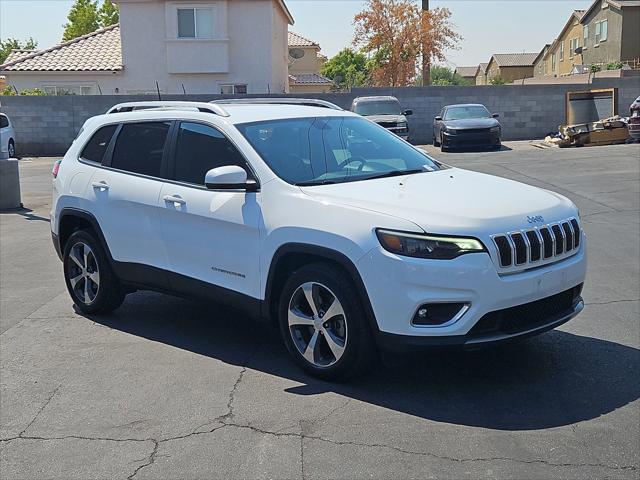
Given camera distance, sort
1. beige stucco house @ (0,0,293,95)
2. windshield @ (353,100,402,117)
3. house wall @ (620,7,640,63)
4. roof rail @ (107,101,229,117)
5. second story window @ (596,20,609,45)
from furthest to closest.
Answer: second story window @ (596,20,609,45) → house wall @ (620,7,640,63) → beige stucco house @ (0,0,293,95) → windshield @ (353,100,402,117) → roof rail @ (107,101,229,117)

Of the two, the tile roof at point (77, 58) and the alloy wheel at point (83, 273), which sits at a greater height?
the tile roof at point (77, 58)

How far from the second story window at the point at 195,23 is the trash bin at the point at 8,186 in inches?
852

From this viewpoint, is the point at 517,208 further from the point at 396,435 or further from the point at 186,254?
the point at 186,254

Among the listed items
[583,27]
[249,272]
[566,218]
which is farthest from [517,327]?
[583,27]

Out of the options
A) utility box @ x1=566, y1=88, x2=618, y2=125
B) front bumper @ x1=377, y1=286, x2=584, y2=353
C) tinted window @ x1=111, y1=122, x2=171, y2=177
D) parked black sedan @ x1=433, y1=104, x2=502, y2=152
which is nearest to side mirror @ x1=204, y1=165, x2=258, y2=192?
tinted window @ x1=111, y1=122, x2=171, y2=177

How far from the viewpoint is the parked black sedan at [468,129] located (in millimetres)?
24906

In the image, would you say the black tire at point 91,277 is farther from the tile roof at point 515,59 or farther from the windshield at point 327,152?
the tile roof at point 515,59

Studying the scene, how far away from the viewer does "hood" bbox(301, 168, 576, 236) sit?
470 centimetres

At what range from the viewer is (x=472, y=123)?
992 inches

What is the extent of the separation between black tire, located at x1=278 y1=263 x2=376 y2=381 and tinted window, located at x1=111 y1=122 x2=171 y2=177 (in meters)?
1.81

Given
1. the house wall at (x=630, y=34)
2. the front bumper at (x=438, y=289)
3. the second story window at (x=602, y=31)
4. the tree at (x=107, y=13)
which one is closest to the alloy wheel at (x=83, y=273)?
the front bumper at (x=438, y=289)

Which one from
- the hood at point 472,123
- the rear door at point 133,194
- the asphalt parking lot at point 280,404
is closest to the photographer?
the asphalt parking lot at point 280,404

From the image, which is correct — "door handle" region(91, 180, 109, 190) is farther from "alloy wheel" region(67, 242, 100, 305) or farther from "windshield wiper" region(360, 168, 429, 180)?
"windshield wiper" region(360, 168, 429, 180)

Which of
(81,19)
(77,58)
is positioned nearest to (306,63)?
(81,19)
